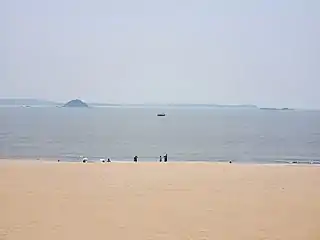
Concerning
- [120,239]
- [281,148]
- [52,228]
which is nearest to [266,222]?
[120,239]

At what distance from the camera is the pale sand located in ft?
19.2

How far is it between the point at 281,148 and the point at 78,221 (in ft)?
114

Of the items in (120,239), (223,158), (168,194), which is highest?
(223,158)

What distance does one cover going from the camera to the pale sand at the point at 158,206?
19.2 feet

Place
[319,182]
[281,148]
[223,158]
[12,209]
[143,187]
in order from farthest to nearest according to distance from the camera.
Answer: [281,148]
[223,158]
[319,182]
[143,187]
[12,209]

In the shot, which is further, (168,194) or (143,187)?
(143,187)

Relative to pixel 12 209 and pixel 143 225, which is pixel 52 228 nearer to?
pixel 143 225

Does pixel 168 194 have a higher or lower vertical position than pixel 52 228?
higher

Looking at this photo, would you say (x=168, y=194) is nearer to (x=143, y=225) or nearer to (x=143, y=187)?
(x=143, y=187)

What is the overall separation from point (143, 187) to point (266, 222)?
358 centimetres

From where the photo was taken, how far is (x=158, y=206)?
757 centimetres

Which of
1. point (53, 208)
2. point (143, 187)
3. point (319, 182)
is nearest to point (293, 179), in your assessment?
point (319, 182)

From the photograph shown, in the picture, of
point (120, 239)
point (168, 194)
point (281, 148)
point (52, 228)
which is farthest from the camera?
point (281, 148)

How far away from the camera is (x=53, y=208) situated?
7.29 meters
